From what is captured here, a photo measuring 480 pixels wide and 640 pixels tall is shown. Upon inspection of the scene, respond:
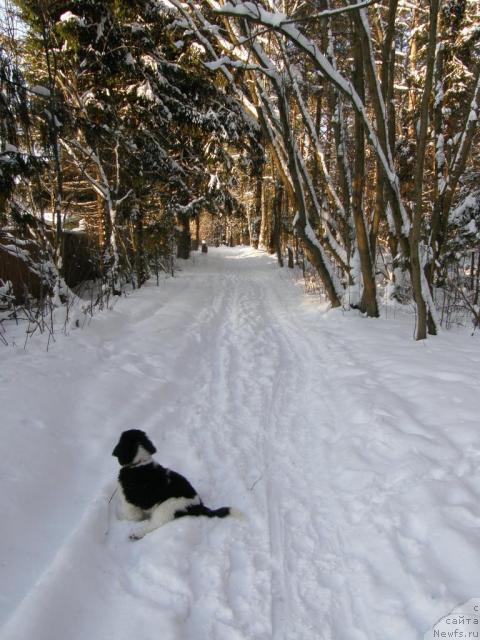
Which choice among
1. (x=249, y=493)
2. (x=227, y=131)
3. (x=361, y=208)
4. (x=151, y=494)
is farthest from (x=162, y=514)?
(x=227, y=131)

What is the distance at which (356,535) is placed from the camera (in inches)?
100

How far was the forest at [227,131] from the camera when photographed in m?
6.07

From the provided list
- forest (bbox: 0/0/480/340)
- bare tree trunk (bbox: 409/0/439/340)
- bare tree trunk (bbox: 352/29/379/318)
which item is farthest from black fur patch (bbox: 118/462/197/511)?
bare tree trunk (bbox: 352/29/379/318)

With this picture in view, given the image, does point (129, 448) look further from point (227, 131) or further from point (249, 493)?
point (227, 131)

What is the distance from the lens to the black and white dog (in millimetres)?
2613

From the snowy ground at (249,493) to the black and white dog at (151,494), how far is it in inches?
4.6

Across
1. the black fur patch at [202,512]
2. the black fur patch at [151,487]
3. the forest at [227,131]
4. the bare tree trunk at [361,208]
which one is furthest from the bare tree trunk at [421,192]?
the black fur patch at [151,487]

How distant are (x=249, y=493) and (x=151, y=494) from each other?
80cm

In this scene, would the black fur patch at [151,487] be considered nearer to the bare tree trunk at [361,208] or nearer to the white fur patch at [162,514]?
the white fur patch at [162,514]

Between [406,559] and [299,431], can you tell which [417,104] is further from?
[406,559]

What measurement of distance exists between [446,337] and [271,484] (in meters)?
4.79

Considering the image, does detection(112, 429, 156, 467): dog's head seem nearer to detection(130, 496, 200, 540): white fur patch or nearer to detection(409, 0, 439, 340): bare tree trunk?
detection(130, 496, 200, 540): white fur patch

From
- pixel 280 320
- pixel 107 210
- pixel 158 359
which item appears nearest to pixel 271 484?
pixel 158 359

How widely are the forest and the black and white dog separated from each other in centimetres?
371
